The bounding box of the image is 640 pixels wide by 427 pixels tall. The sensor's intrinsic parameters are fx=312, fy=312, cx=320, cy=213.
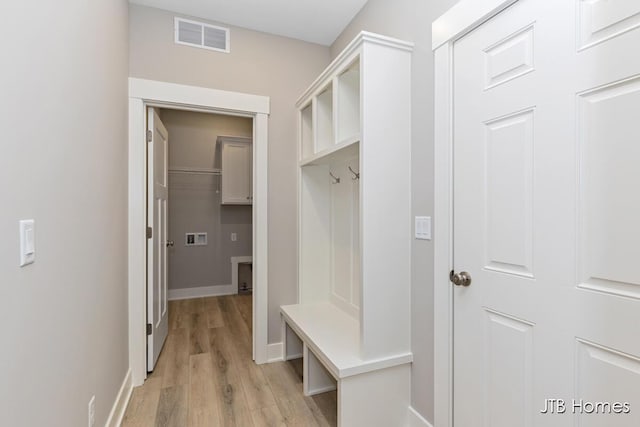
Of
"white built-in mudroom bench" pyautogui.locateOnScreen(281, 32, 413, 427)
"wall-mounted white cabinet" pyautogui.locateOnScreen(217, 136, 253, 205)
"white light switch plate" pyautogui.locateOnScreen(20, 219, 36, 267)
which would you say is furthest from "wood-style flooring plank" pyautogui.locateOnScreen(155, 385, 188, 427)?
"wall-mounted white cabinet" pyautogui.locateOnScreen(217, 136, 253, 205)

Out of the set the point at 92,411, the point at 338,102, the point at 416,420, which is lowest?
the point at 416,420

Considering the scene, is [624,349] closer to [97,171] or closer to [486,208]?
[486,208]

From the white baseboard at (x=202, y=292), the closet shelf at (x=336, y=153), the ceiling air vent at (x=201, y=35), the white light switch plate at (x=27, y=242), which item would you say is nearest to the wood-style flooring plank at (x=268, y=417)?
the white light switch plate at (x=27, y=242)

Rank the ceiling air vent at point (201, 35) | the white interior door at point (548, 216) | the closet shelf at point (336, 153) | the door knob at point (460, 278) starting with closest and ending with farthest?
the white interior door at point (548, 216)
the door knob at point (460, 278)
the closet shelf at point (336, 153)
the ceiling air vent at point (201, 35)

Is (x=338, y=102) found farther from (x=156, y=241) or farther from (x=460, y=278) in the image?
(x=156, y=241)

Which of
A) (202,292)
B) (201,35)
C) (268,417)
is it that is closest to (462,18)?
(201,35)

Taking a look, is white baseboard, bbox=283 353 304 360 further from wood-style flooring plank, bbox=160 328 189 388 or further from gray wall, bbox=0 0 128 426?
gray wall, bbox=0 0 128 426

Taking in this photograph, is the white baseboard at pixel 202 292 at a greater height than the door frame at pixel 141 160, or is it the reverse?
the door frame at pixel 141 160

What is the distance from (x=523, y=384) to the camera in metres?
1.21

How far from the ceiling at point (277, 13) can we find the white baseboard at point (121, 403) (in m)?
2.65

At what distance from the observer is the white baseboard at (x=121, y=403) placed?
1.72m

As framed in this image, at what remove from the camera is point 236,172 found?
4531 mm

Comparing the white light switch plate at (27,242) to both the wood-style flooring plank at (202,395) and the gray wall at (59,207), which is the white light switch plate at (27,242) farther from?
the wood-style flooring plank at (202,395)

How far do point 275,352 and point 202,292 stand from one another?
92.2 inches
